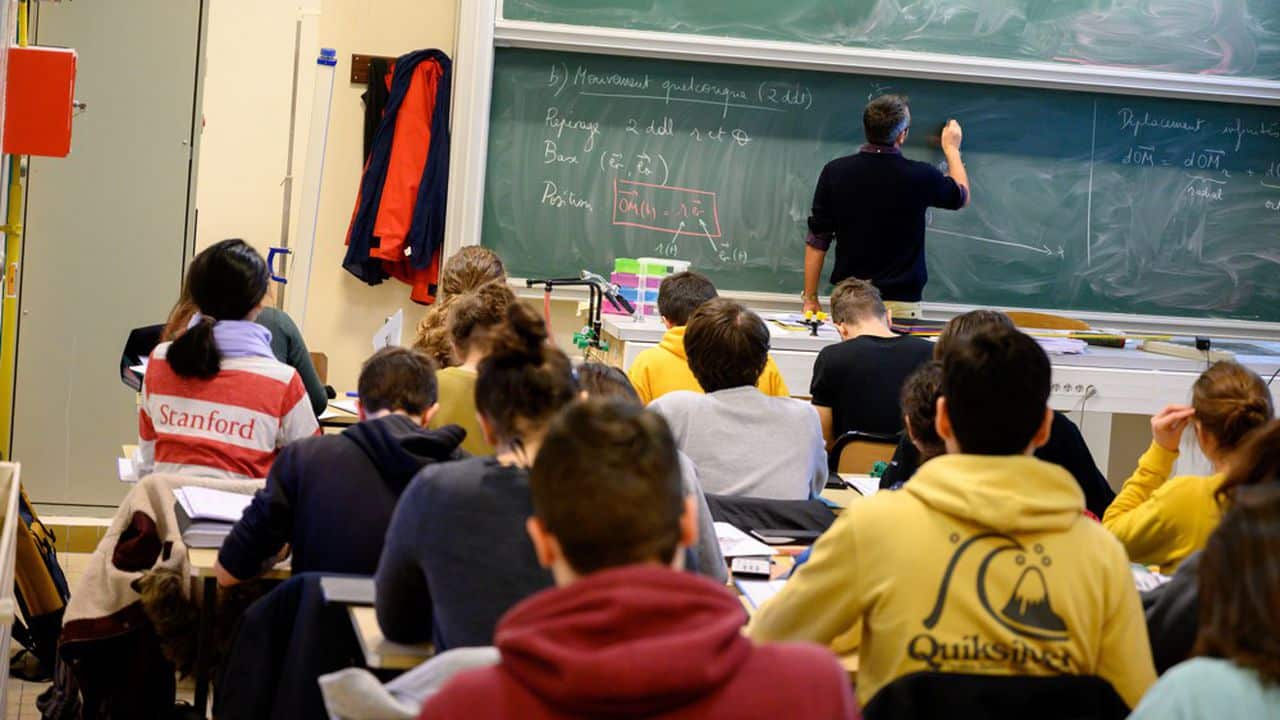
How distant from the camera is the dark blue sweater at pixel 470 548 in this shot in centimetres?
196

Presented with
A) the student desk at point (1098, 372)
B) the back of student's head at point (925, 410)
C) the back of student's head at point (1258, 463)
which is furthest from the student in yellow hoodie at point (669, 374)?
the back of student's head at point (1258, 463)

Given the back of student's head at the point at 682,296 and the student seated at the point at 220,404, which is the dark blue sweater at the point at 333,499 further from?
the back of student's head at the point at 682,296

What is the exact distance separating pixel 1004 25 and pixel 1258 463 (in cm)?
490

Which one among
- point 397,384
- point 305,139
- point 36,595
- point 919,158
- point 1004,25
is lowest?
point 36,595

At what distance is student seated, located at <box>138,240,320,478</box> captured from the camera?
317 centimetres

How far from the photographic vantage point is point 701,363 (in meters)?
3.36

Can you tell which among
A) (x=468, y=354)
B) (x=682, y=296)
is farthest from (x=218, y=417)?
(x=682, y=296)

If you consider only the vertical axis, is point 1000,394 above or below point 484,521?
above

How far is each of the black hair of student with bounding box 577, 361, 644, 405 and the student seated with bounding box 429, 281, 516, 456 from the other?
0.50 meters

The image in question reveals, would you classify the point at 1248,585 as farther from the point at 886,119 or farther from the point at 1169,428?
the point at 886,119

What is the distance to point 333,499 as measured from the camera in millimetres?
2578

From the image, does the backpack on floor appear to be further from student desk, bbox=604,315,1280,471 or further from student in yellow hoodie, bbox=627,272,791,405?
student desk, bbox=604,315,1280,471

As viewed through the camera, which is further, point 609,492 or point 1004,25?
point 1004,25

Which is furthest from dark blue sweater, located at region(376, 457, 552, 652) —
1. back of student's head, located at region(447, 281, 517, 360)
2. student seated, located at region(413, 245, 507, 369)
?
student seated, located at region(413, 245, 507, 369)
